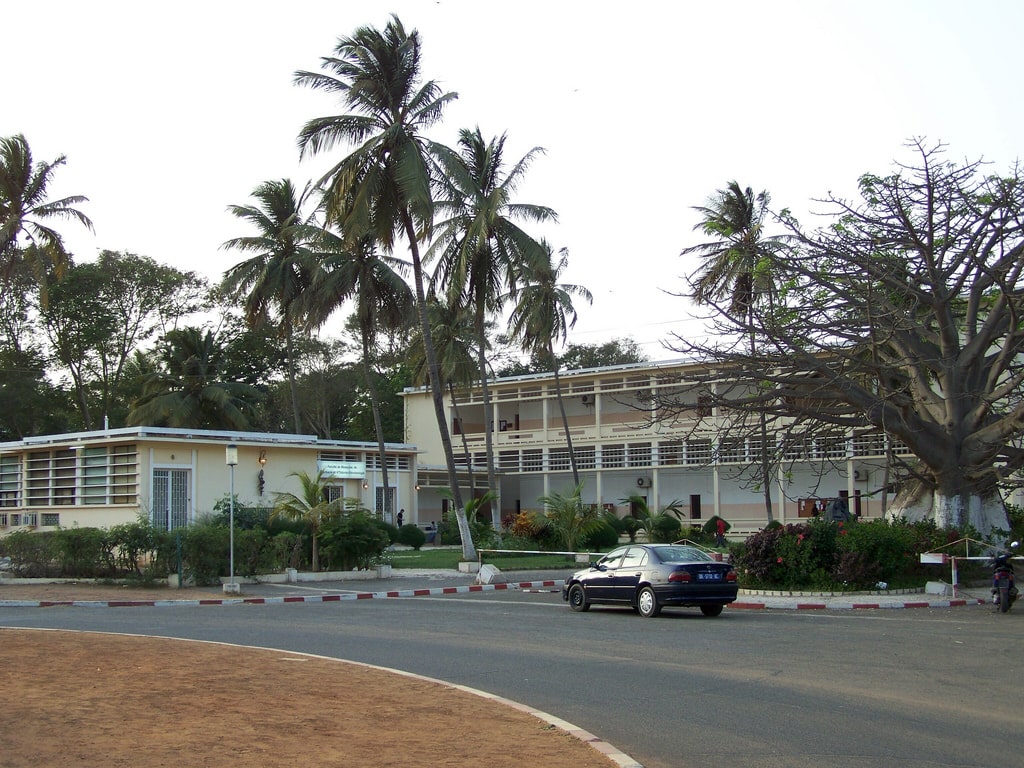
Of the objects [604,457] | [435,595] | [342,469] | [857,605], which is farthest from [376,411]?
[857,605]

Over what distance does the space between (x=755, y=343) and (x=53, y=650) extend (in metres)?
17.4

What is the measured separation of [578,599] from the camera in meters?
20.4

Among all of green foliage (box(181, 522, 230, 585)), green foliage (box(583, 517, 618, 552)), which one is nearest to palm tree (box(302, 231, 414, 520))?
green foliage (box(583, 517, 618, 552))

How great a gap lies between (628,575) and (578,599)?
5.08ft

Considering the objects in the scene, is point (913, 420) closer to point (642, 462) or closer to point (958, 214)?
point (958, 214)

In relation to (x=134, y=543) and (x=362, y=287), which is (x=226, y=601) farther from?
(x=362, y=287)

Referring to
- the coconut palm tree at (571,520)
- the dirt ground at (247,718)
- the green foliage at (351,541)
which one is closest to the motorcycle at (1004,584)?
the dirt ground at (247,718)

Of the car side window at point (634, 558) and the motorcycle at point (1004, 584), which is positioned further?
the car side window at point (634, 558)

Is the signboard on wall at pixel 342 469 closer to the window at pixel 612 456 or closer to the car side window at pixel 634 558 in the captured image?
the window at pixel 612 456

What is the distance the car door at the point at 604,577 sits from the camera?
19609 mm

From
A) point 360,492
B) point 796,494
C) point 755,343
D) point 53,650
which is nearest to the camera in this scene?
point 53,650

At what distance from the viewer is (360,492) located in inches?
1777

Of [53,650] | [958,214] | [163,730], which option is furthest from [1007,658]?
[958,214]

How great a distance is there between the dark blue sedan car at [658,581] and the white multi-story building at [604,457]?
29024 mm
